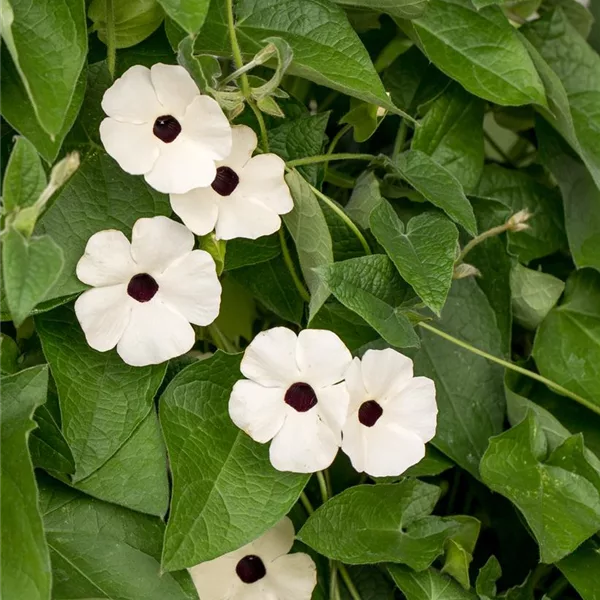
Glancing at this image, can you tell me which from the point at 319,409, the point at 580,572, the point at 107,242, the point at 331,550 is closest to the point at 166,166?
the point at 107,242

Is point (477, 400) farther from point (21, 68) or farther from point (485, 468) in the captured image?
point (21, 68)

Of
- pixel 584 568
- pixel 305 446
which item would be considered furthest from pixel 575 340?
pixel 305 446

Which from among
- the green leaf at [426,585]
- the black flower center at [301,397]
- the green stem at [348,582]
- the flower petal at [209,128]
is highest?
the flower petal at [209,128]

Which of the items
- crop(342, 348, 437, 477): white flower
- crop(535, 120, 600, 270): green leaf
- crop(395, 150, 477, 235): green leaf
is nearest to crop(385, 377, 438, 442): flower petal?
crop(342, 348, 437, 477): white flower

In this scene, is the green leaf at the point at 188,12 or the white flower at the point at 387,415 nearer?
the green leaf at the point at 188,12

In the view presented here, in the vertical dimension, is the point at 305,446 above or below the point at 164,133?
below

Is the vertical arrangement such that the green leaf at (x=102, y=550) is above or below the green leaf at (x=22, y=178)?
below

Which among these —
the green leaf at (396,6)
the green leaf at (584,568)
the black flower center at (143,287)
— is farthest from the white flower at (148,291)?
the green leaf at (584,568)

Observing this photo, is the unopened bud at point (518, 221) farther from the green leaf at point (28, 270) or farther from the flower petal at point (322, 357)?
the green leaf at point (28, 270)

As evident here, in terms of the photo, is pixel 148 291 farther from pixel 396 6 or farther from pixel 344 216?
pixel 396 6
